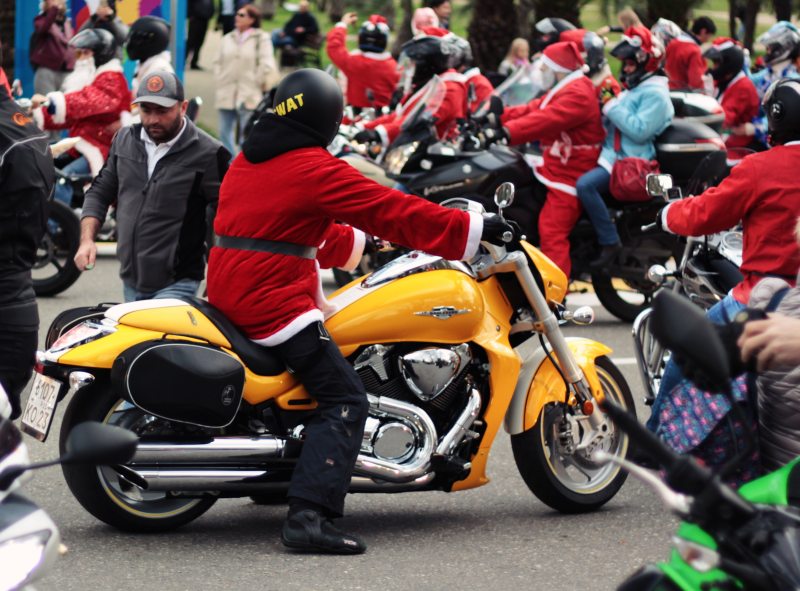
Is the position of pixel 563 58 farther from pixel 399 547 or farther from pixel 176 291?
pixel 399 547

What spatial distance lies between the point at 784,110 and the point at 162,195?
2.57 metres

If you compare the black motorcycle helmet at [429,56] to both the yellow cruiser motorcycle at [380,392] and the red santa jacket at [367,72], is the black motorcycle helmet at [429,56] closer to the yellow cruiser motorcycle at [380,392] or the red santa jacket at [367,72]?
the red santa jacket at [367,72]

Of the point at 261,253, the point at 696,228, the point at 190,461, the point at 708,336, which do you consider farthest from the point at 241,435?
the point at 708,336

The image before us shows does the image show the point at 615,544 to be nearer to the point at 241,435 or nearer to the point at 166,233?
the point at 241,435

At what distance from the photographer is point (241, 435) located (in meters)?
5.30

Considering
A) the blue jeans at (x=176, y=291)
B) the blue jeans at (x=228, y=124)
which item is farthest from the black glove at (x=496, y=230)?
the blue jeans at (x=228, y=124)

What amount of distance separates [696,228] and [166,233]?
2274 mm

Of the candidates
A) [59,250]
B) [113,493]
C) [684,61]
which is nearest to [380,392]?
[113,493]

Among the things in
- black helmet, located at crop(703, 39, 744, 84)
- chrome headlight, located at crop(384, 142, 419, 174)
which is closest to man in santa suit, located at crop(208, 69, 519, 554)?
chrome headlight, located at crop(384, 142, 419, 174)

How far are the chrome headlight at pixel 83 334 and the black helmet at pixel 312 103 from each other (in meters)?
0.93

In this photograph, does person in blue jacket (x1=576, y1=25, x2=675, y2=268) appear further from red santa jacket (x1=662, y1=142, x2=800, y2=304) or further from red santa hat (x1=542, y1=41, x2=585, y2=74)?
red santa jacket (x1=662, y1=142, x2=800, y2=304)

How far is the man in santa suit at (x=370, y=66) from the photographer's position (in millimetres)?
15539

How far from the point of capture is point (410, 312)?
217 inches

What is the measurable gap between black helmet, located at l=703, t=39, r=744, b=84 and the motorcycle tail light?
10.9m
